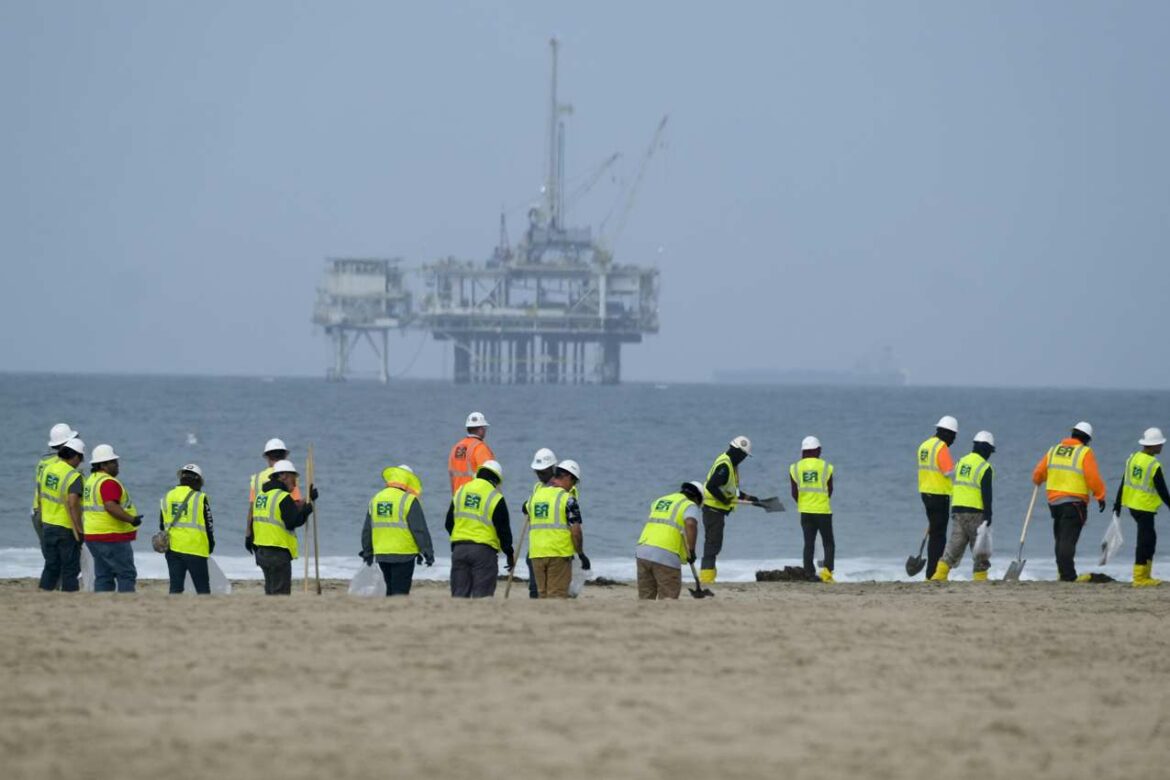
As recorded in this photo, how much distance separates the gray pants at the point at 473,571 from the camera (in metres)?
14.0

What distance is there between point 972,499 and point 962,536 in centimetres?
48

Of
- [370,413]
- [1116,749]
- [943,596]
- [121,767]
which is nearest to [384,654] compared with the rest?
[121,767]

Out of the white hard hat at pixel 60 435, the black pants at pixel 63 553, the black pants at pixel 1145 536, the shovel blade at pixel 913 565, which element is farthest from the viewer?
the shovel blade at pixel 913 565

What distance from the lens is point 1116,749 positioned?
8773mm

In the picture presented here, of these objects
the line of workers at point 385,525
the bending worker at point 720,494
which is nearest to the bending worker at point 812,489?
the bending worker at point 720,494

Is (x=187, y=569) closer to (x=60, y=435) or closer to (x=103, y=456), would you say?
(x=103, y=456)

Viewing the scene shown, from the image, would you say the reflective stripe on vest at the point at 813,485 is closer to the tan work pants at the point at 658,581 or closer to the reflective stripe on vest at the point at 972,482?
the reflective stripe on vest at the point at 972,482

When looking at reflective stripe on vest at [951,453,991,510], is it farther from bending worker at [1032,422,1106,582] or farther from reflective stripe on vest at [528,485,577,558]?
reflective stripe on vest at [528,485,577,558]

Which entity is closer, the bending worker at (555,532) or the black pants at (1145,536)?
the bending worker at (555,532)

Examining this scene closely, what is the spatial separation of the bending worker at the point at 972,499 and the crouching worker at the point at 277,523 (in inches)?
269

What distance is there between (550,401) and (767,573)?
110454 mm

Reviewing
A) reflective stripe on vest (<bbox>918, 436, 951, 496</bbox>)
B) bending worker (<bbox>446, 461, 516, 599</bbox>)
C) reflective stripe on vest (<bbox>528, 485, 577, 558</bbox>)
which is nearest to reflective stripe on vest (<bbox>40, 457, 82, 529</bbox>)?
bending worker (<bbox>446, 461, 516, 599</bbox>)

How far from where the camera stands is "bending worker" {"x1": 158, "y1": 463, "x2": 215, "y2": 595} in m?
14.2

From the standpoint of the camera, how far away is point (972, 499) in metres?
17.8
